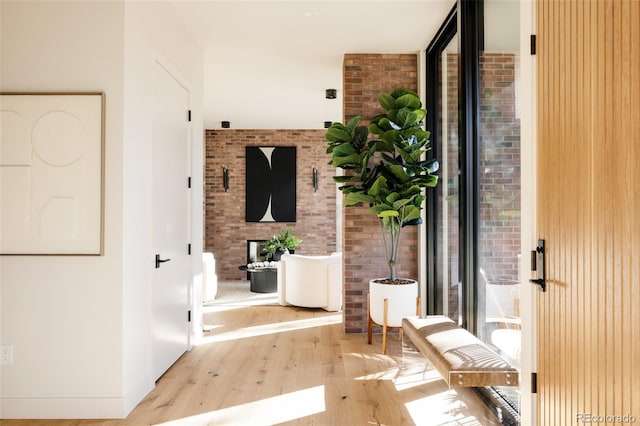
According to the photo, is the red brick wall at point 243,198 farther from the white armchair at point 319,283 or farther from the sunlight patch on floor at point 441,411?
the sunlight patch on floor at point 441,411

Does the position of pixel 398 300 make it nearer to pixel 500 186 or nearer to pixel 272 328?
pixel 272 328

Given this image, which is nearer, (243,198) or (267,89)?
(267,89)

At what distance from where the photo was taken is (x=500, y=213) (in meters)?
2.78

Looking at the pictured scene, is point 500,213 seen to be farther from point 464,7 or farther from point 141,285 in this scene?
point 141,285

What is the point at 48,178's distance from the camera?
2.84 meters

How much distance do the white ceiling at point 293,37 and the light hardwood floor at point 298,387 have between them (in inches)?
110

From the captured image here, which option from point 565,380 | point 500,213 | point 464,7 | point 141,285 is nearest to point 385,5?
point 464,7

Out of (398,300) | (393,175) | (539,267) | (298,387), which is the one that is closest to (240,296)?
(398,300)

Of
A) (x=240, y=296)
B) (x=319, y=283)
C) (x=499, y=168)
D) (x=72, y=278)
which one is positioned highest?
(x=499, y=168)

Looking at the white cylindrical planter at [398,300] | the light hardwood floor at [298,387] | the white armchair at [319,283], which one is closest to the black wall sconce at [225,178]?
the white armchair at [319,283]

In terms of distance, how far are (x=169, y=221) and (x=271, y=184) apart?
5471 mm

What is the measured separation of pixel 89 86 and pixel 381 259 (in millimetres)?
3115

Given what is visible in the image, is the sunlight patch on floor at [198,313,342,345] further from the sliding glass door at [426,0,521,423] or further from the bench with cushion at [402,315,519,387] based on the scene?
the bench with cushion at [402,315,519,387]

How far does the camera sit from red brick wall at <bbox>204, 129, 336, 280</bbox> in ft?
30.0
